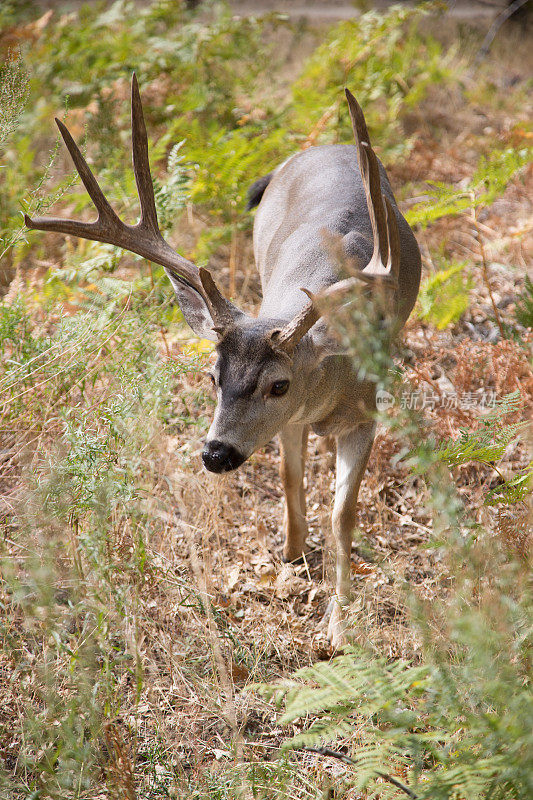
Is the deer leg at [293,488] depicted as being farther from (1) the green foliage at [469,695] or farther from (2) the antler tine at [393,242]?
(1) the green foliage at [469,695]

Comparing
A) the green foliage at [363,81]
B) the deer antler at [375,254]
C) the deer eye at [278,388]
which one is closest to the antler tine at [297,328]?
the deer antler at [375,254]

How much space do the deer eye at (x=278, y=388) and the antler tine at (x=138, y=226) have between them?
68 cm

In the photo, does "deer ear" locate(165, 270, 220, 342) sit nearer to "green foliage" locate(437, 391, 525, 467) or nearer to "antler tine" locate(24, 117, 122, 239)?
"antler tine" locate(24, 117, 122, 239)

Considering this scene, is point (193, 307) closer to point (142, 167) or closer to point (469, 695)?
point (142, 167)

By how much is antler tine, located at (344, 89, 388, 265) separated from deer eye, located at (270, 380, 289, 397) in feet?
2.26

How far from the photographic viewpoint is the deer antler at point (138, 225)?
12.1 feet

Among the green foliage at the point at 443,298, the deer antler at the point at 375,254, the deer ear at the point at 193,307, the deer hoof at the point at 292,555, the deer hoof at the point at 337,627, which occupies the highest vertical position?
the deer antler at the point at 375,254

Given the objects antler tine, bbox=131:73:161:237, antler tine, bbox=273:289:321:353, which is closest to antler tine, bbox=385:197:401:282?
antler tine, bbox=273:289:321:353

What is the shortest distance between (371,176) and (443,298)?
2538mm

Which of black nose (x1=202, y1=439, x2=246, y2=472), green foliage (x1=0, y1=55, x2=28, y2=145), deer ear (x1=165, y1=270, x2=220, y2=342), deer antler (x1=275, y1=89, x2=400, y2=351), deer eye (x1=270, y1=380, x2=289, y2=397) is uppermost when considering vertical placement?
green foliage (x1=0, y1=55, x2=28, y2=145)

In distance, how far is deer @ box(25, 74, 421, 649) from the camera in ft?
10.8

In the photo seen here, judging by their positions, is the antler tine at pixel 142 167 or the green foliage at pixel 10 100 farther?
the antler tine at pixel 142 167

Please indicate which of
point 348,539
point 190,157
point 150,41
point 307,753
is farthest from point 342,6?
point 307,753

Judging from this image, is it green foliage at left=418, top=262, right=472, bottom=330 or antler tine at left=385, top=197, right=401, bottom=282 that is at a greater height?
antler tine at left=385, top=197, right=401, bottom=282
